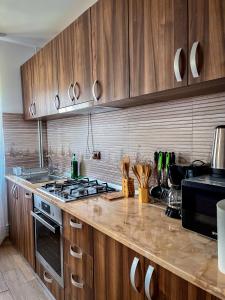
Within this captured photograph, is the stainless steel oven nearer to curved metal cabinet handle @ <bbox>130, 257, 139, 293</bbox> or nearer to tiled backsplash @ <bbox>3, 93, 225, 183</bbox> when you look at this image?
tiled backsplash @ <bbox>3, 93, 225, 183</bbox>

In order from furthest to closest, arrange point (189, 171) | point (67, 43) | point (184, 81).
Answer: point (67, 43) → point (189, 171) → point (184, 81)

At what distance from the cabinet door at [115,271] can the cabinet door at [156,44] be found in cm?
80

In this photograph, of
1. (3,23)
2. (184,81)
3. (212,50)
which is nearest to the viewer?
(212,50)

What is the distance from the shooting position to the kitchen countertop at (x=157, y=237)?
0.78 meters

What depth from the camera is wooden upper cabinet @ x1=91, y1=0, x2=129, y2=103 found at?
1.41 metres

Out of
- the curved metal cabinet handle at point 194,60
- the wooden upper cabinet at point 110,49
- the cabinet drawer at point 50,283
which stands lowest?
the cabinet drawer at point 50,283

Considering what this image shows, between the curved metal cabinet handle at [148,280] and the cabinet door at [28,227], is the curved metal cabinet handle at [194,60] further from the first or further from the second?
the cabinet door at [28,227]

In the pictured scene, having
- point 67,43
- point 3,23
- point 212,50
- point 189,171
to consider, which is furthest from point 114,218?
point 3,23

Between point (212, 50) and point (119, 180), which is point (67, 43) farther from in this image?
point (212, 50)

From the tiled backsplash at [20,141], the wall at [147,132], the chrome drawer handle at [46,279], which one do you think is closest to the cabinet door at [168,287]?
the wall at [147,132]

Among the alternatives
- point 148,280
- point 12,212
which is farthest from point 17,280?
point 148,280

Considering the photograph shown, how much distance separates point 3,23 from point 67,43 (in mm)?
913

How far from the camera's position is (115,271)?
1135mm

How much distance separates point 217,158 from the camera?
3.73ft
